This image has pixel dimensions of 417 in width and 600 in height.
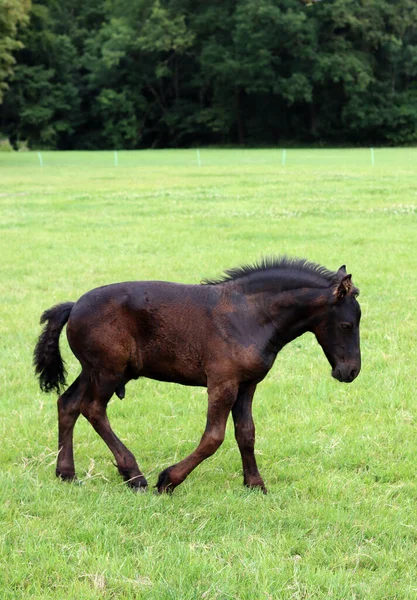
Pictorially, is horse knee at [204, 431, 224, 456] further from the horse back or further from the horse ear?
the horse ear

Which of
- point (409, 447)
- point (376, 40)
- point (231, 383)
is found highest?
point (376, 40)

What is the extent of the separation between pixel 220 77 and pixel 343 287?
242ft

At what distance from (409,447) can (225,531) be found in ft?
6.31

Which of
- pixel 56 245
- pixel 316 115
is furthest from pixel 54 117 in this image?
pixel 56 245

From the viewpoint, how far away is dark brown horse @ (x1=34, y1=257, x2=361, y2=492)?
15.1 feet

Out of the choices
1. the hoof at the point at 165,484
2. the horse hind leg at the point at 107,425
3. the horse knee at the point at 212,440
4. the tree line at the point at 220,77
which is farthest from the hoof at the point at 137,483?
the tree line at the point at 220,77

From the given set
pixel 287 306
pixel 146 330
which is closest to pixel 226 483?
pixel 146 330

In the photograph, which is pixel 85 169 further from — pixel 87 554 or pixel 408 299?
pixel 87 554

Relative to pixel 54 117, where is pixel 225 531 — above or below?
below

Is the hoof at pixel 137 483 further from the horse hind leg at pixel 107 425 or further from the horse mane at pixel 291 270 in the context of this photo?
the horse mane at pixel 291 270

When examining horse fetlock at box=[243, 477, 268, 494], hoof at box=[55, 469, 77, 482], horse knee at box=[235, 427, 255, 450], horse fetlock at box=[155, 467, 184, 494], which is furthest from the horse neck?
hoof at box=[55, 469, 77, 482]

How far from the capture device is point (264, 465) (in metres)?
5.32

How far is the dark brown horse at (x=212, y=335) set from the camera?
4590mm

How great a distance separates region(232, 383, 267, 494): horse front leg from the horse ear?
2.64 feet
